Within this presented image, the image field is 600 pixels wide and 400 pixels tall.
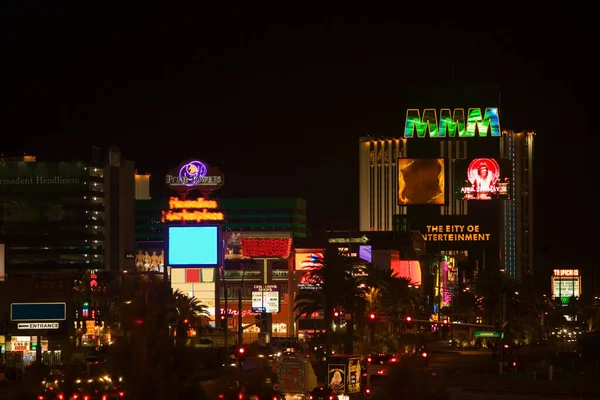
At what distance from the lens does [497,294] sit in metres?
157

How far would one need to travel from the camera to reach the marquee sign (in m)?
166

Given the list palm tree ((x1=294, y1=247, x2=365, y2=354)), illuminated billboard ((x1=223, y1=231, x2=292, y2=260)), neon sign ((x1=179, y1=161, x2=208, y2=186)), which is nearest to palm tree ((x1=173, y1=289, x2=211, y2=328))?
palm tree ((x1=294, y1=247, x2=365, y2=354))

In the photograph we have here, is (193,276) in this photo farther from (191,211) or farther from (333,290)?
(333,290)

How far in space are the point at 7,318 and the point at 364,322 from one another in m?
41.5

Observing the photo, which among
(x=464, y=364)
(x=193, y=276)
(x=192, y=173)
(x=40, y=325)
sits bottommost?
(x=464, y=364)

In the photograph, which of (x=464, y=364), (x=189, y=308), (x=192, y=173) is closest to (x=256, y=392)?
(x=464, y=364)

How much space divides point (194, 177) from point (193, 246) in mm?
18257

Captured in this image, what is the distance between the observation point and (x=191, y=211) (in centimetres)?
16225

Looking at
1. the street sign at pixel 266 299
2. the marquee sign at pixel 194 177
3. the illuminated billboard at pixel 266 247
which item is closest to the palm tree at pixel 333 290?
the street sign at pixel 266 299

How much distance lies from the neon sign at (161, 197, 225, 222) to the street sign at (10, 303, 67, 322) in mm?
62379

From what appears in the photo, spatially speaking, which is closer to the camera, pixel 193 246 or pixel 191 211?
pixel 193 246

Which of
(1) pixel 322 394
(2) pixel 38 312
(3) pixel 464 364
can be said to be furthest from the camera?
(3) pixel 464 364

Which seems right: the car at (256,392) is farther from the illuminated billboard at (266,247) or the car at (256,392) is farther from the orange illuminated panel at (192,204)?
the illuminated billboard at (266,247)

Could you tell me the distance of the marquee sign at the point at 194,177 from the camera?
166250 mm
